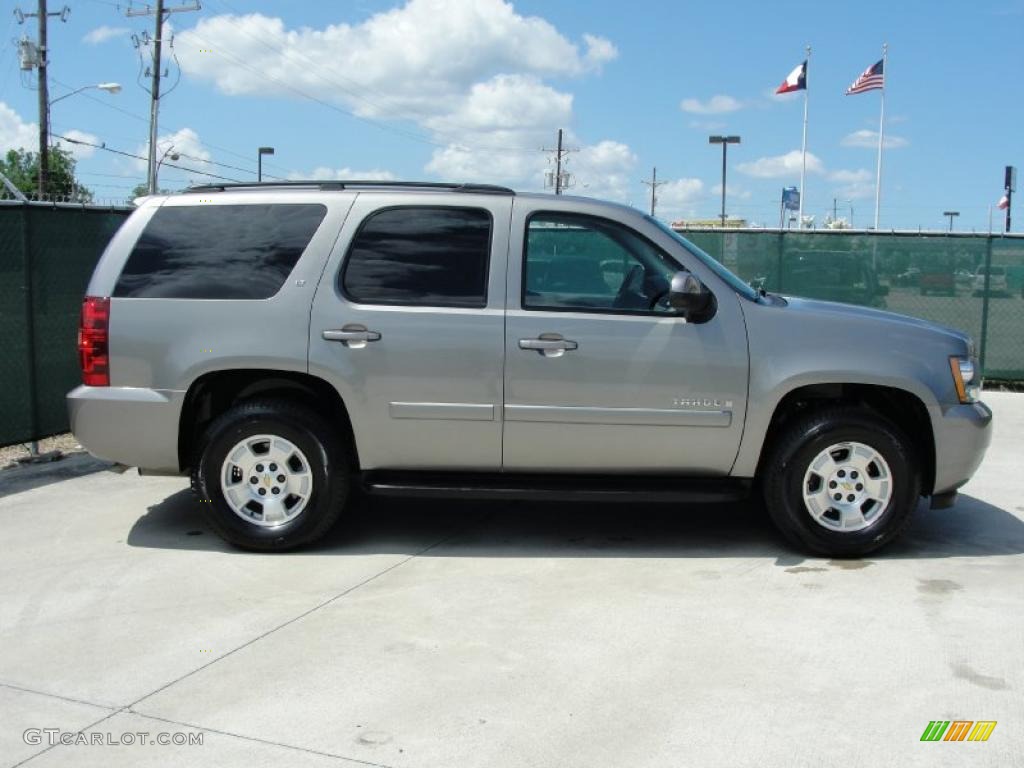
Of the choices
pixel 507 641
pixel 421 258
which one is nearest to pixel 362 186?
pixel 421 258

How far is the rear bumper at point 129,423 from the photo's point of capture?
5.38 metres

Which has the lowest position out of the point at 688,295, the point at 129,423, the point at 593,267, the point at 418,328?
the point at 129,423

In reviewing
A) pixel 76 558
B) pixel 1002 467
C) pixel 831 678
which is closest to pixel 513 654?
pixel 831 678

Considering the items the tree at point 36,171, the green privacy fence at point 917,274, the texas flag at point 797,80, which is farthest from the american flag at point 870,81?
the tree at point 36,171

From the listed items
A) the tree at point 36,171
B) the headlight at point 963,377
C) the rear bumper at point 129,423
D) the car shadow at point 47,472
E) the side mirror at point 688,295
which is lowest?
the car shadow at point 47,472

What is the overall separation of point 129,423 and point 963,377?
4.52m

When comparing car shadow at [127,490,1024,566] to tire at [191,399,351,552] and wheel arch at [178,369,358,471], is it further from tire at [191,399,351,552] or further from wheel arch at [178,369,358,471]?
wheel arch at [178,369,358,471]

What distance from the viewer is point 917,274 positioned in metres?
12.6

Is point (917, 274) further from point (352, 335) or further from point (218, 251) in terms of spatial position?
point (218, 251)

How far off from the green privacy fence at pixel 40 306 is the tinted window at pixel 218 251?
8.75 feet

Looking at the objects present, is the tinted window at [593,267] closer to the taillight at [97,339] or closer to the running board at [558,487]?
the running board at [558,487]

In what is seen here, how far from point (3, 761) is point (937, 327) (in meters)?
4.86

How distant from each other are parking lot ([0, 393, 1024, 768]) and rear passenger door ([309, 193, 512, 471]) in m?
0.69

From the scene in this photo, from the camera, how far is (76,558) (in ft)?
17.7
